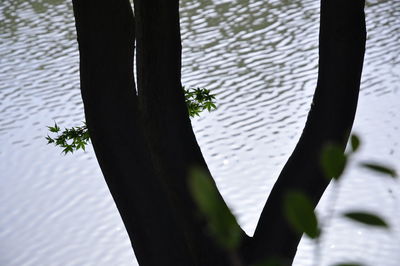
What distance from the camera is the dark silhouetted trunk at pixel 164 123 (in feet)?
5.24

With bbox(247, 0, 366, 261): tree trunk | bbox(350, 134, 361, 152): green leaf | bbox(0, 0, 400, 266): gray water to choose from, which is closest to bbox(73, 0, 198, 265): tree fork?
bbox(247, 0, 366, 261): tree trunk

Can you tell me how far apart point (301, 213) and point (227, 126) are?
466cm

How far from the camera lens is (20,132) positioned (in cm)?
541

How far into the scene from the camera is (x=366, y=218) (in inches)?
12.7

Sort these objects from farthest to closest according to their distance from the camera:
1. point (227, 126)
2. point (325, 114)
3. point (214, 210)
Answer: point (227, 126) → point (325, 114) → point (214, 210)

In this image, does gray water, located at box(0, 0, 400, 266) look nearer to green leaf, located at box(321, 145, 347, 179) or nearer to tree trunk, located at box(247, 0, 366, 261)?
tree trunk, located at box(247, 0, 366, 261)

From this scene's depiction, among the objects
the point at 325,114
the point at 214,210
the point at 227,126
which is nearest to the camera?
the point at 214,210

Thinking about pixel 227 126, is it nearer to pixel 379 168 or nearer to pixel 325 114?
pixel 325 114

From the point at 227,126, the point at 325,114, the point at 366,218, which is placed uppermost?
the point at 366,218

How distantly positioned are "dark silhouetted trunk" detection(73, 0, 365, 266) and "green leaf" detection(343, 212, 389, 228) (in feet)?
4.14

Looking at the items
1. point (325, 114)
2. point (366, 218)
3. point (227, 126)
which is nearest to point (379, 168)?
point (366, 218)

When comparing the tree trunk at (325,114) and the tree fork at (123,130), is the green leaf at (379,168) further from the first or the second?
the tree fork at (123,130)

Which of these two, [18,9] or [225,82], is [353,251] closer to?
[225,82]

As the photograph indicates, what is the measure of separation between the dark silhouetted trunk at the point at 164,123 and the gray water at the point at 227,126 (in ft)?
3.44
